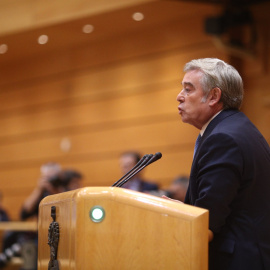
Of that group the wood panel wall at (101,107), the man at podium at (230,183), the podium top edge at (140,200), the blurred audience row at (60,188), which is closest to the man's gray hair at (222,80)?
the man at podium at (230,183)

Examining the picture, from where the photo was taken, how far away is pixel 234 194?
2102mm

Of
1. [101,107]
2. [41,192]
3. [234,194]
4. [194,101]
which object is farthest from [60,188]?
[234,194]

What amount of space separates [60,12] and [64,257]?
5400 mm

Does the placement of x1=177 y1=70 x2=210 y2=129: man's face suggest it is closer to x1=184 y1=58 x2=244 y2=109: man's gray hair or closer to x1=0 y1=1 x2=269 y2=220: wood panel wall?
x1=184 y1=58 x2=244 y2=109: man's gray hair

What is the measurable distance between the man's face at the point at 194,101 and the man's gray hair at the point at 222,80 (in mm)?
23

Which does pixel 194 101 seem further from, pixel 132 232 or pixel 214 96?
pixel 132 232

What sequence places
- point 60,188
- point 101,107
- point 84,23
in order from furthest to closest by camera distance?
point 101,107, point 84,23, point 60,188

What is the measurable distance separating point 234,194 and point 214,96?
444mm

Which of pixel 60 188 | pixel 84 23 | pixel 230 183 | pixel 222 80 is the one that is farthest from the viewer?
pixel 84 23

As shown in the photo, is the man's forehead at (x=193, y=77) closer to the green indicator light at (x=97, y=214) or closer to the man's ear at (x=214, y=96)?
the man's ear at (x=214, y=96)

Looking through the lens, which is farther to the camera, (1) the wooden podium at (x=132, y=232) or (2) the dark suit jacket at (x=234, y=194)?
(2) the dark suit jacket at (x=234, y=194)

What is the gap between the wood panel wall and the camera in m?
7.46

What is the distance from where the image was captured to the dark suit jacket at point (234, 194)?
2.08 meters

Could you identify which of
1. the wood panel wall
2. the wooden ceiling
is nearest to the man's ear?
the wooden ceiling
